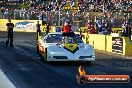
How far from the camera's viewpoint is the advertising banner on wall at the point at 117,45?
24328 millimetres

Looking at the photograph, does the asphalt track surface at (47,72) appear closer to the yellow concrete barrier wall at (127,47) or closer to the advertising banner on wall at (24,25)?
the yellow concrete barrier wall at (127,47)

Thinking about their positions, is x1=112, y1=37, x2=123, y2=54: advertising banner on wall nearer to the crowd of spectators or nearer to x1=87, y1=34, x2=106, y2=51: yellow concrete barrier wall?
x1=87, y1=34, x2=106, y2=51: yellow concrete barrier wall

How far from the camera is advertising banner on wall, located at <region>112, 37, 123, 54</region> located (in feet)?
79.8

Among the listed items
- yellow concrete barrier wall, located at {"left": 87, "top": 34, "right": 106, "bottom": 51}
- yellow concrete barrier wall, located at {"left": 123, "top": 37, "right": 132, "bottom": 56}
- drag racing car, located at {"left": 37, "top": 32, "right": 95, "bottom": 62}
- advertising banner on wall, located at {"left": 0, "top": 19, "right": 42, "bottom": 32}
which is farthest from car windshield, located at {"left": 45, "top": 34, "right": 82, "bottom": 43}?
advertising banner on wall, located at {"left": 0, "top": 19, "right": 42, "bottom": 32}

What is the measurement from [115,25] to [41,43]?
87.1 feet

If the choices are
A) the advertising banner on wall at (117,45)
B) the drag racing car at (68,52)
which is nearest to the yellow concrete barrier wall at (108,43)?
the advertising banner on wall at (117,45)

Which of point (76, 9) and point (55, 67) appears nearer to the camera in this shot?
point (55, 67)

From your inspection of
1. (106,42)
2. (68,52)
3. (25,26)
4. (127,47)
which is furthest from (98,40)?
(25,26)

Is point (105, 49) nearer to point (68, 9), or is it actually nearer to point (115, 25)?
point (115, 25)

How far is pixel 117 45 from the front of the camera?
24.8m

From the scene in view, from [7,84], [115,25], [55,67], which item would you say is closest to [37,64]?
[55,67]

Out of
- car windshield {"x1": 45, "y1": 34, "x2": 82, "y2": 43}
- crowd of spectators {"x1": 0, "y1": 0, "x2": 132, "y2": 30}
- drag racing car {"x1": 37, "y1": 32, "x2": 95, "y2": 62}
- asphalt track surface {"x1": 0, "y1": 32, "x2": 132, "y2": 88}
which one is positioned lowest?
asphalt track surface {"x1": 0, "y1": 32, "x2": 132, "y2": 88}

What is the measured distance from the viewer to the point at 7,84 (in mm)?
11219

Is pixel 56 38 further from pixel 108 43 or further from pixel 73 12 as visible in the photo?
pixel 73 12
